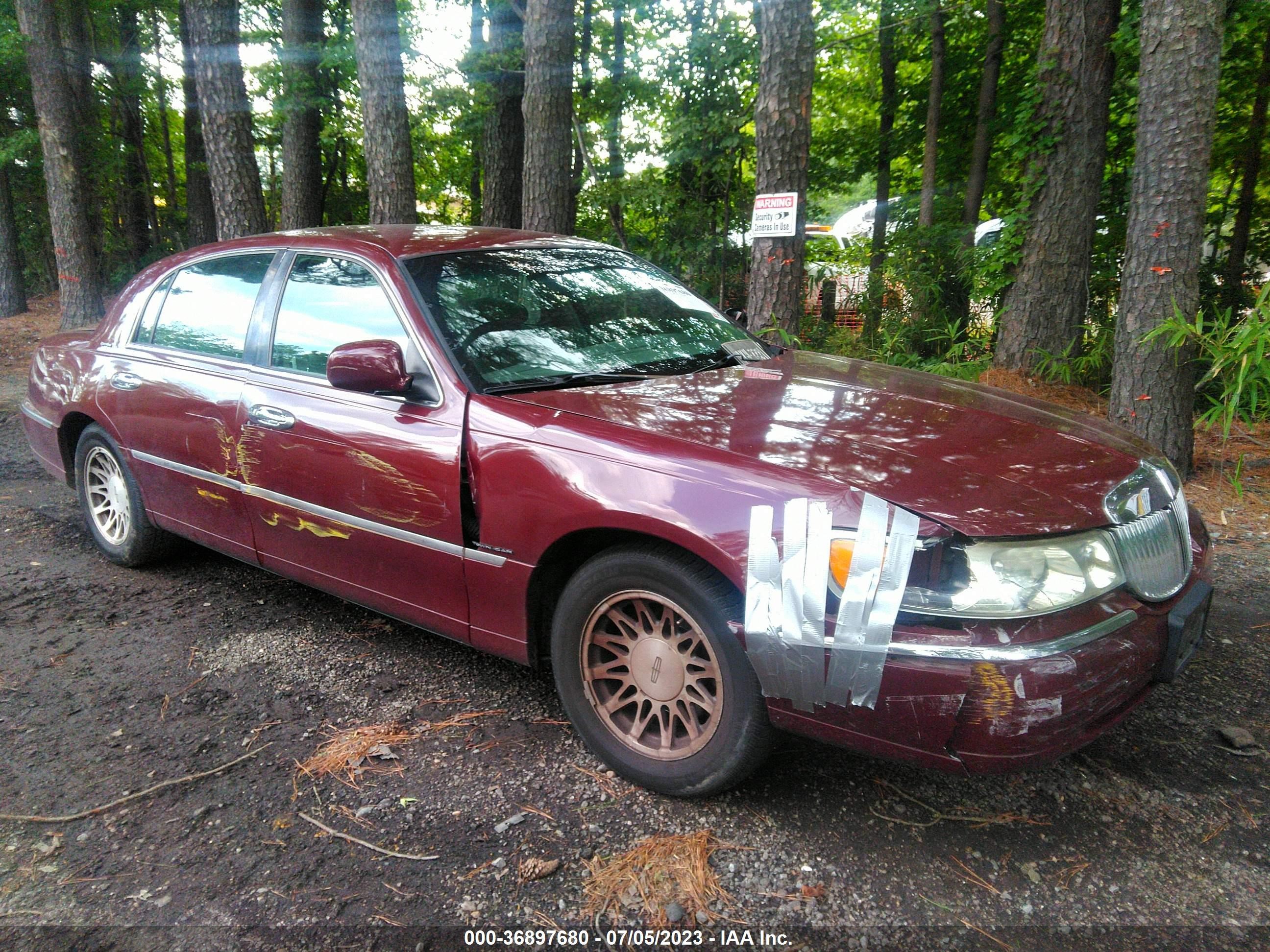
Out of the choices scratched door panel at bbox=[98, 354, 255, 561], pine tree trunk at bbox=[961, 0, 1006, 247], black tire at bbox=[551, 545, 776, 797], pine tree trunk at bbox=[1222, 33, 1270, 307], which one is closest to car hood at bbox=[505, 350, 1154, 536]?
black tire at bbox=[551, 545, 776, 797]

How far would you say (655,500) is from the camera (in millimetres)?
2334

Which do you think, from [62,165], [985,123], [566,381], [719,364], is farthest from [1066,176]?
[62,165]

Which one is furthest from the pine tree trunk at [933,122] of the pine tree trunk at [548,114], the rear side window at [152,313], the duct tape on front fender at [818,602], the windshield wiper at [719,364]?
the duct tape on front fender at [818,602]

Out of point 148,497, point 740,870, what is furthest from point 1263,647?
point 148,497

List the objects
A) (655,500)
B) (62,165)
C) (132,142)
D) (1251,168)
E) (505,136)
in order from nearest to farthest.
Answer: (655,500) → (1251,168) → (62,165) → (505,136) → (132,142)

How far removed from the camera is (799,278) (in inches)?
270

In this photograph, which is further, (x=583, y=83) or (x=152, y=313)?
(x=583, y=83)

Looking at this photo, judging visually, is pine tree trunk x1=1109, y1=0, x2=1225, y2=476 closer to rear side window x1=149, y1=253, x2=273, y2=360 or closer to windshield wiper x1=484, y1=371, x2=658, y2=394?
windshield wiper x1=484, y1=371, x2=658, y2=394

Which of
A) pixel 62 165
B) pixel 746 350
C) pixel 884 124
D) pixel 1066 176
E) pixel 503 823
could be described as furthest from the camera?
pixel 884 124

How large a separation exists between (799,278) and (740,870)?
539cm

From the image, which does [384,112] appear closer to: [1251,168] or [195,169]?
[1251,168]

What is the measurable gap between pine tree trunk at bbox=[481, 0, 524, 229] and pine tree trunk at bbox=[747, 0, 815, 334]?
240 inches

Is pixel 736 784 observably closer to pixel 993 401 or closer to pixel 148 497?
pixel 993 401

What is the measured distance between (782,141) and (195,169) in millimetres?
Result: 15541
